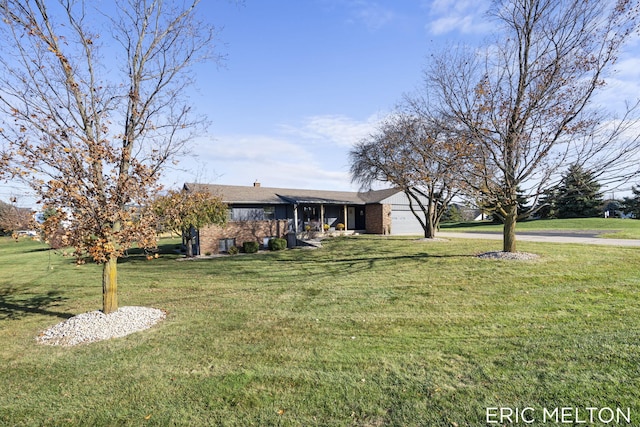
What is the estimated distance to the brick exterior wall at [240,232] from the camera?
19078mm

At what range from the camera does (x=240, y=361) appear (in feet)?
14.7

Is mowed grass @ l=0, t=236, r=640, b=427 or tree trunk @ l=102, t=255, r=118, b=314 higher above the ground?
tree trunk @ l=102, t=255, r=118, b=314

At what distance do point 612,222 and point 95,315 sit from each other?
37.9m

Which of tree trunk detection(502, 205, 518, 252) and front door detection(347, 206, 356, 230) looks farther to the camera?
front door detection(347, 206, 356, 230)

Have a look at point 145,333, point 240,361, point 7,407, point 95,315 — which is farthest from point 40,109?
point 240,361

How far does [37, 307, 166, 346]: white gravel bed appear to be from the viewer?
220 inches

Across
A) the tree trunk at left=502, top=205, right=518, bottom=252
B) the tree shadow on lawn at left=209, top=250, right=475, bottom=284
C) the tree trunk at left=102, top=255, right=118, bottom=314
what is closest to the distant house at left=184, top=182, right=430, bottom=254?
the tree shadow on lawn at left=209, top=250, right=475, bottom=284

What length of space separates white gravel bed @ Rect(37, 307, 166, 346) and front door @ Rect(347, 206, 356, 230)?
21.7 m

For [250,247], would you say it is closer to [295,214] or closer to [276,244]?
[276,244]

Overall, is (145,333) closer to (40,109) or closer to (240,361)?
(240,361)

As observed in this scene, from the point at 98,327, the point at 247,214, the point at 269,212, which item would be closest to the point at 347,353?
the point at 98,327

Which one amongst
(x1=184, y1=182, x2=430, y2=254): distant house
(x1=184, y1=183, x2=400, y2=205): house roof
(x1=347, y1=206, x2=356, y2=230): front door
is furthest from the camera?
(x1=347, y1=206, x2=356, y2=230): front door

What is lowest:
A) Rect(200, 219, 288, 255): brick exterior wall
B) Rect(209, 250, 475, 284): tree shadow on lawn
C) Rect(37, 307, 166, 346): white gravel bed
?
Rect(37, 307, 166, 346): white gravel bed

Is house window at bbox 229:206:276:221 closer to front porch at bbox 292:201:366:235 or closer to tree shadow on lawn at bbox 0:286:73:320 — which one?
front porch at bbox 292:201:366:235
